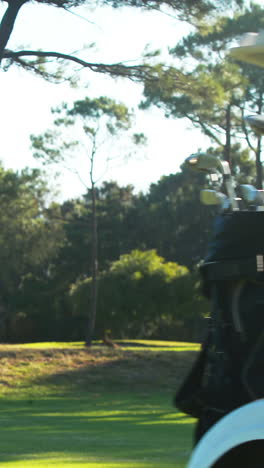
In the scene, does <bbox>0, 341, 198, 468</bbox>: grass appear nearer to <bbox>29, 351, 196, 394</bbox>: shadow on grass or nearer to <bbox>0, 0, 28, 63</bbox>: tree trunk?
<bbox>29, 351, 196, 394</bbox>: shadow on grass

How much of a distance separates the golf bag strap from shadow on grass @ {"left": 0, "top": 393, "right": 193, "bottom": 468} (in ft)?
16.4

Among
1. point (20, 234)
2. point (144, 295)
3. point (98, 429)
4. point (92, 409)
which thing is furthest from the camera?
point (20, 234)

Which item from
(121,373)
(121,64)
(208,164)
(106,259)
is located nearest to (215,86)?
(121,64)

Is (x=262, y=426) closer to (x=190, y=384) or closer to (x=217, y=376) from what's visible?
(x=217, y=376)

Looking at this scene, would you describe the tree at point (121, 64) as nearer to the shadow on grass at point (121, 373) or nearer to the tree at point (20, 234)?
the shadow on grass at point (121, 373)

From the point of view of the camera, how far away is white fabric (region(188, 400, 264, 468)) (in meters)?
2.59

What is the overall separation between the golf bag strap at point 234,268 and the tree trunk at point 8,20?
18137 mm

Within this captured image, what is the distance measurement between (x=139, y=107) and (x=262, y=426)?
25962 mm

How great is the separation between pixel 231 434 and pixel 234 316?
56 centimetres

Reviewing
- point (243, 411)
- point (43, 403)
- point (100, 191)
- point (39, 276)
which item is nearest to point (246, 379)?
point (243, 411)

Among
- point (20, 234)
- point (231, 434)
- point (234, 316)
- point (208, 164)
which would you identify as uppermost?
point (20, 234)

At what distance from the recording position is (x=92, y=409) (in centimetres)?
1662

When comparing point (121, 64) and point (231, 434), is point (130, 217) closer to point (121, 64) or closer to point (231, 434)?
point (121, 64)

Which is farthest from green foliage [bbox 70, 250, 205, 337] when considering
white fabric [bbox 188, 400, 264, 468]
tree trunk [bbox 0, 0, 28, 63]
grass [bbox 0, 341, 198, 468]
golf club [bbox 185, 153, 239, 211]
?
white fabric [bbox 188, 400, 264, 468]
